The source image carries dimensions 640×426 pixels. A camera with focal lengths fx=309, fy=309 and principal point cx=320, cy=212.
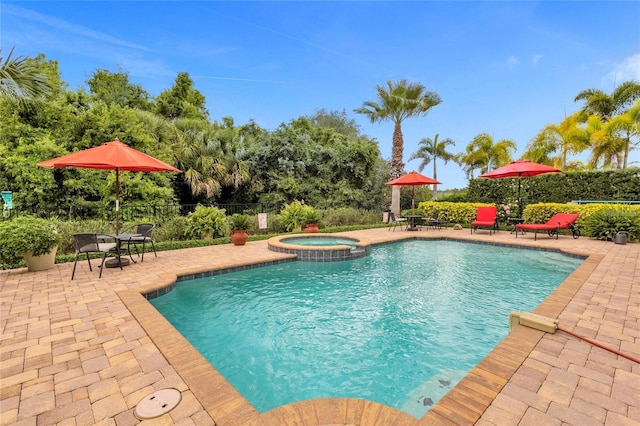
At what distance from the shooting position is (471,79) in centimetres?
1791

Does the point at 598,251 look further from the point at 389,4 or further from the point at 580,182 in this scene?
the point at 389,4

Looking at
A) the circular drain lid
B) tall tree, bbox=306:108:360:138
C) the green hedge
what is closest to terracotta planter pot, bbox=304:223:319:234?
the green hedge

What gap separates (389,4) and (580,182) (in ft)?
36.3

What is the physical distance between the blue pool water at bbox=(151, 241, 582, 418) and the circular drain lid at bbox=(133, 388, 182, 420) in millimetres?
718

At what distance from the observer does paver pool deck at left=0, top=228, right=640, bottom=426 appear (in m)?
2.08

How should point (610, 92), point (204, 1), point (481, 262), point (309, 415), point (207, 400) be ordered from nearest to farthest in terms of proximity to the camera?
point (309, 415) < point (207, 400) < point (481, 262) < point (204, 1) < point (610, 92)

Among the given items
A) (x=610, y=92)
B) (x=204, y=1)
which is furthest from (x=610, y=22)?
(x=204, y=1)

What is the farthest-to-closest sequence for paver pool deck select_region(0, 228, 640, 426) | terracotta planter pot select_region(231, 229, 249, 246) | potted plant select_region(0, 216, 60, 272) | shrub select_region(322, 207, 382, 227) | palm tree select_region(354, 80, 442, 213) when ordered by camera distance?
1. palm tree select_region(354, 80, 442, 213)
2. shrub select_region(322, 207, 382, 227)
3. terracotta planter pot select_region(231, 229, 249, 246)
4. potted plant select_region(0, 216, 60, 272)
5. paver pool deck select_region(0, 228, 640, 426)

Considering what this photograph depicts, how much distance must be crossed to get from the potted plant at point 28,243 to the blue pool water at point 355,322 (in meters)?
3.04

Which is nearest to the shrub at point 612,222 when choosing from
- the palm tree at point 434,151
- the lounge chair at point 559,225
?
the lounge chair at point 559,225

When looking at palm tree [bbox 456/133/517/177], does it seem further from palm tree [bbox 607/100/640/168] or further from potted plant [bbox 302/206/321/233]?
potted plant [bbox 302/206/321/233]

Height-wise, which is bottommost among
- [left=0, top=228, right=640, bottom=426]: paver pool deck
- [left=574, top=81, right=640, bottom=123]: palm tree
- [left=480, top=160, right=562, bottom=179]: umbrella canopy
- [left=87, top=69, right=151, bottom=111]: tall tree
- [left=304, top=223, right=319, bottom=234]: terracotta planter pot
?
[left=0, top=228, right=640, bottom=426]: paver pool deck

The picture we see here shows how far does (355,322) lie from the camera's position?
4.34m

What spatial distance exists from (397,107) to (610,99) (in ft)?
53.6
